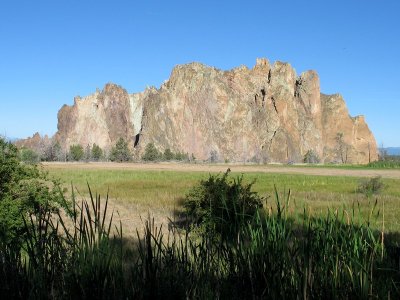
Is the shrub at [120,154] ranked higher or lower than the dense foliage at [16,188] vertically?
higher

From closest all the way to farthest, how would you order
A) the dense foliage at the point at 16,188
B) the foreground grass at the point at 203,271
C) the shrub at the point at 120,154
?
the foreground grass at the point at 203,271 → the dense foliage at the point at 16,188 → the shrub at the point at 120,154

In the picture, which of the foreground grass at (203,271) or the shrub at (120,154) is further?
the shrub at (120,154)

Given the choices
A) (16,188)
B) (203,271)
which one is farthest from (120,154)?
(203,271)

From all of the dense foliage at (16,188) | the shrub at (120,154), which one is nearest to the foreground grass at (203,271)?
the dense foliage at (16,188)

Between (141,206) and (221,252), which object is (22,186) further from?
(141,206)

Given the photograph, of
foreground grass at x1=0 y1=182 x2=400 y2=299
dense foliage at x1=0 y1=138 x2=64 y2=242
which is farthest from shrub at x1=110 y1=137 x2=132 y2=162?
foreground grass at x1=0 y1=182 x2=400 y2=299

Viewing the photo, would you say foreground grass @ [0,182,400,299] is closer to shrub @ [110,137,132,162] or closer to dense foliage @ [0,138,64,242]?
dense foliage @ [0,138,64,242]

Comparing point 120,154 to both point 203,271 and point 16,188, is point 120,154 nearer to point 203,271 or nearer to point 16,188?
point 16,188

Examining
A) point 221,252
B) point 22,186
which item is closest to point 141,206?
point 22,186

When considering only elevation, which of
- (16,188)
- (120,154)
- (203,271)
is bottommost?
(203,271)

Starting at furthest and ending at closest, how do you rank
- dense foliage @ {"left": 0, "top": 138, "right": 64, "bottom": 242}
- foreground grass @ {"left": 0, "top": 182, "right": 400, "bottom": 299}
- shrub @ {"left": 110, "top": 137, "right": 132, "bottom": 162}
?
shrub @ {"left": 110, "top": 137, "right": 132, "bottom": 162} → dense foliage @ {"left": 0, "top": 138, "right": 64, "bottom": 242} → foreground grass @ {"left": 0, "top": 182, "right": 400, "bottom": 299}

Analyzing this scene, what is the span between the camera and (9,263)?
3701mm

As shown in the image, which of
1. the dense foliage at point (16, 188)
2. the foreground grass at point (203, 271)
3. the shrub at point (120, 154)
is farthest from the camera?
the shrub at point (120, 154)

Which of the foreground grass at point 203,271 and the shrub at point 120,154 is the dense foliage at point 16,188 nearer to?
the foreground grass at point 203,271
